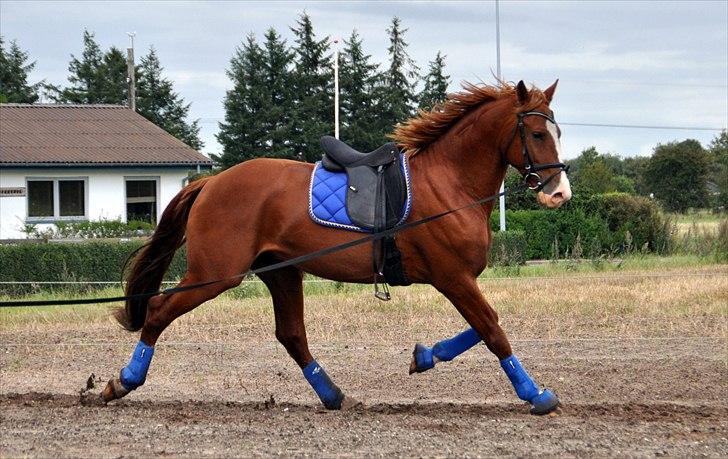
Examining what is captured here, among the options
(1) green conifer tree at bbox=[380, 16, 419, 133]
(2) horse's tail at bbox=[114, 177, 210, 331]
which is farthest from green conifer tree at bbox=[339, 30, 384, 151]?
(2) horse's tail at bbox=[114, 177, 210, 331]

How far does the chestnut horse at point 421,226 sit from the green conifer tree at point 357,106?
38430 millimetres

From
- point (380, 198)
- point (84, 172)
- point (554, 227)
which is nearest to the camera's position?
point (380, 198)

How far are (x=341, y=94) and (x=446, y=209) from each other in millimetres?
41793

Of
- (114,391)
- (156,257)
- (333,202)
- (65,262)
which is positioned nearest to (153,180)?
Answer: (65,262)

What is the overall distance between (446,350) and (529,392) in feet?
2.67

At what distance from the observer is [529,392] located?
791 cm

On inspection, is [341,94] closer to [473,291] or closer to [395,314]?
[395,314]

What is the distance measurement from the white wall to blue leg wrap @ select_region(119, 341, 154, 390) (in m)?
24.0

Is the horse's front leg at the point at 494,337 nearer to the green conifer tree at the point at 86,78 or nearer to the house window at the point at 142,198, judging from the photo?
the house window at the point at 142,198

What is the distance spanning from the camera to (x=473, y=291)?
7941 mm

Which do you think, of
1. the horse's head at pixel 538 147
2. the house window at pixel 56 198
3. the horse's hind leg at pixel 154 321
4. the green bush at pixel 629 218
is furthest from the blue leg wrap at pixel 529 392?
the house window at pixel 56 198

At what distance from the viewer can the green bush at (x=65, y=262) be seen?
22031 mm

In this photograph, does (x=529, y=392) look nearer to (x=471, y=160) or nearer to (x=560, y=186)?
(x=560, y=186)

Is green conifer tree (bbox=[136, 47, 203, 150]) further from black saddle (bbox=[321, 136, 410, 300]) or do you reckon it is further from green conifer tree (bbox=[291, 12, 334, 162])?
black saddle (bbox=[321, 136, 410, 300])
